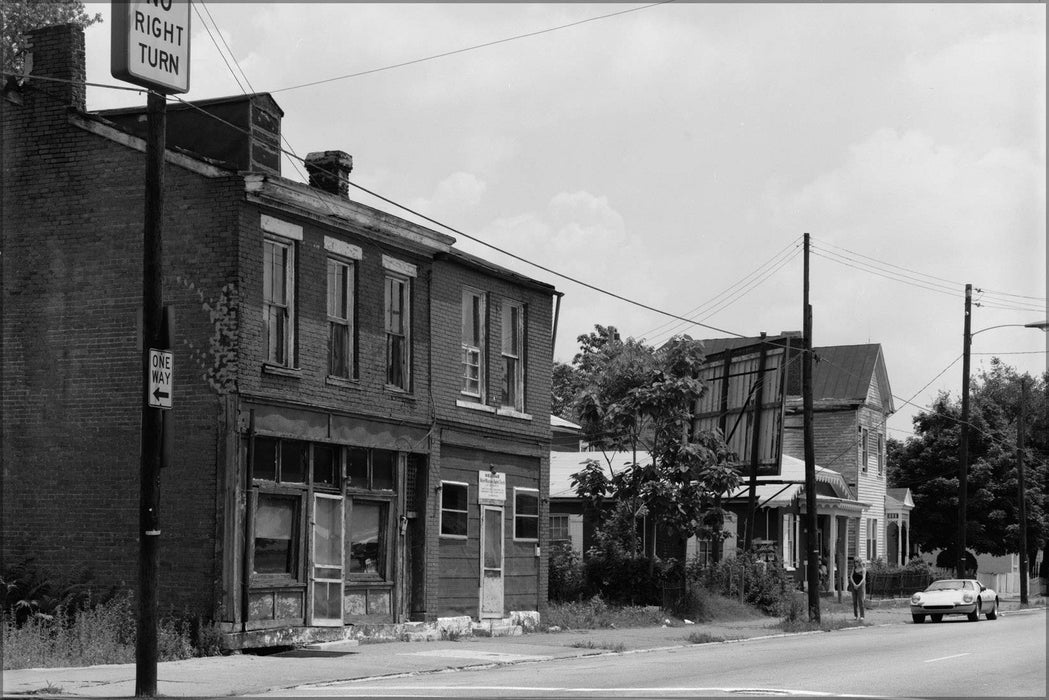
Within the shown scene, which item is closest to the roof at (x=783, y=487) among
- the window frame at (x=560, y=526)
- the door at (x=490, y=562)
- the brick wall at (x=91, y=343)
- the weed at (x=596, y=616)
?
the window frame at (x=560, y=526)

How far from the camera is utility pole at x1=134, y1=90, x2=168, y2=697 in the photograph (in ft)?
48.3

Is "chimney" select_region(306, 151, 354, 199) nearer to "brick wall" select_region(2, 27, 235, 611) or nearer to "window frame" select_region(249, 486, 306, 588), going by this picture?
"brick wall" select_region(2, 27, 235, 611)

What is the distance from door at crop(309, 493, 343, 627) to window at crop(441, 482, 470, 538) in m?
3.22

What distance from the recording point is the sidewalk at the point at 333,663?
15531 millimetres

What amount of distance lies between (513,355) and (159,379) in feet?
45.9

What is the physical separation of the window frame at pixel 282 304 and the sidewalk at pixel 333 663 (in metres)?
4.72

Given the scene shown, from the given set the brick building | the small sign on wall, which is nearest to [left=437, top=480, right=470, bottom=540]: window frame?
the brick building

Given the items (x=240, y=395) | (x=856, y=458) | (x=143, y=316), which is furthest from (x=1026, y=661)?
(x=856, y=458)

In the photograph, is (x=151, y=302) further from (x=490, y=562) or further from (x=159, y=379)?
(x=490, y=562)

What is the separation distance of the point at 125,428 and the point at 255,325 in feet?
8.52

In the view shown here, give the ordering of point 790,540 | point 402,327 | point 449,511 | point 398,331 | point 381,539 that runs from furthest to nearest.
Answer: point 790,540
point 449,511
point 402,327
point 398,331
point 381,539

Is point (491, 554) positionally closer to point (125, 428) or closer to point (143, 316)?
point (125, 428)

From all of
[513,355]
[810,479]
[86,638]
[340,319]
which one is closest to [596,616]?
[513,355]

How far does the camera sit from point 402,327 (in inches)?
987
